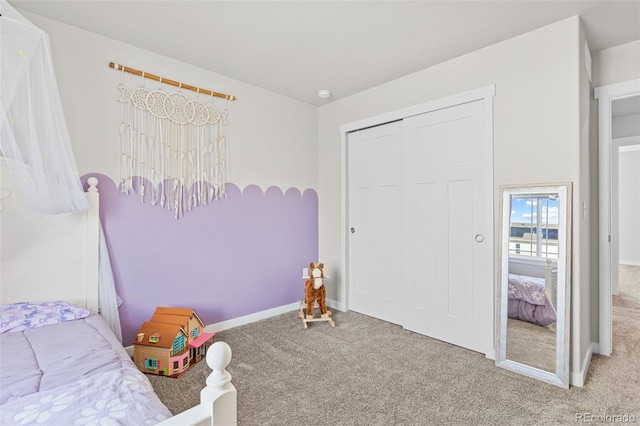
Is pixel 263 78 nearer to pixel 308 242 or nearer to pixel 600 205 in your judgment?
pixel 308 242

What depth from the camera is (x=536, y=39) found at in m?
2.29

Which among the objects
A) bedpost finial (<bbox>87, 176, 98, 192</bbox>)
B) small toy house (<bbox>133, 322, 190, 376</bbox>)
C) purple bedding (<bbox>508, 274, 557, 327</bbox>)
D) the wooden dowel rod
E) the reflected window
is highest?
the wooden dowel rod

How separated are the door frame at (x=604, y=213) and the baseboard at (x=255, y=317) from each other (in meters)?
2.32

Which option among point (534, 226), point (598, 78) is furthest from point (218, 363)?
point (598, 78)

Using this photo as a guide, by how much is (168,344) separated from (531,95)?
10.2ft

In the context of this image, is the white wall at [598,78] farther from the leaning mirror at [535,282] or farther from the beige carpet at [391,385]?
the leaning mirror at [535,282]

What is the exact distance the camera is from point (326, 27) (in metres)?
2.26

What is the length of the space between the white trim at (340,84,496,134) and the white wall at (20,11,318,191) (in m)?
0.65

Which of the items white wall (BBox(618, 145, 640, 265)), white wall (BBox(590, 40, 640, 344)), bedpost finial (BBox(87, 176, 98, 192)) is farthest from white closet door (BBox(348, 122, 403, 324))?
white wall (BBox(618, 145, 640, 265))

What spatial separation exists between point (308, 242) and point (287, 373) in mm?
1753

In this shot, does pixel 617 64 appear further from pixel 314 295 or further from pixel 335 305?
pixel 335 305

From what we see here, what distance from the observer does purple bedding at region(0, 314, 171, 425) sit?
98cm

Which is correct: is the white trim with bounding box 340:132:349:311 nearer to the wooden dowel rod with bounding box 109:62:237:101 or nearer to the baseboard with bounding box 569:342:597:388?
the wooden dowel rod with bounding box 109:62:237:101

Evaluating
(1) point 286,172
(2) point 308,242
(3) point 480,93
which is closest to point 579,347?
(3) point 480,93
